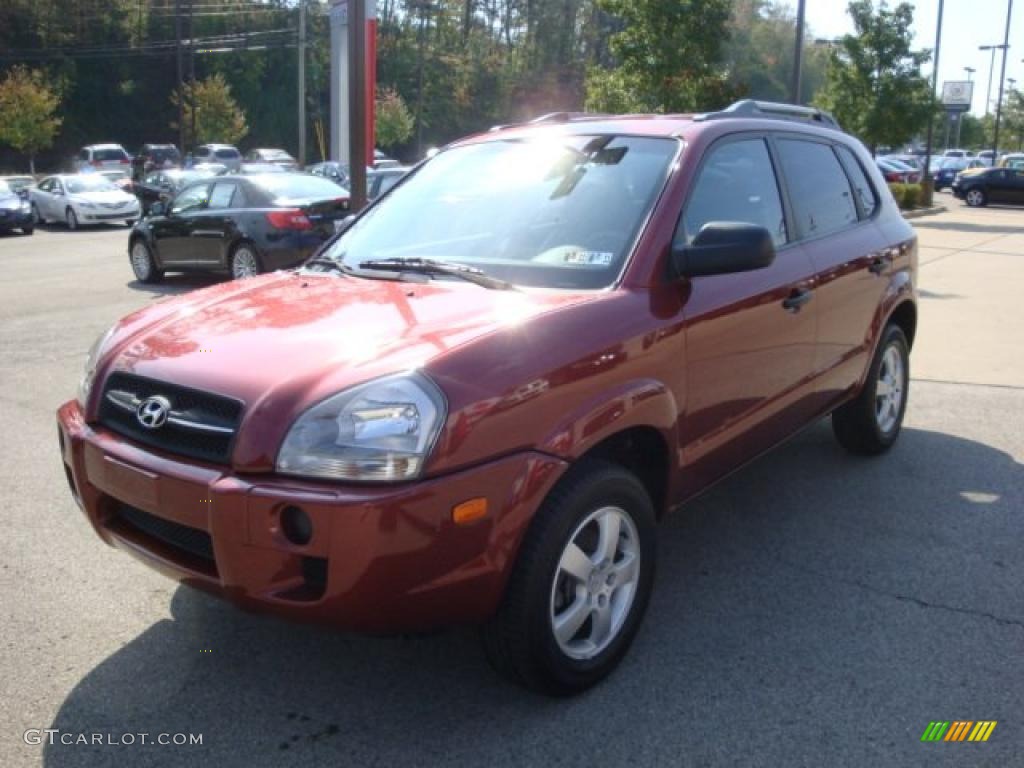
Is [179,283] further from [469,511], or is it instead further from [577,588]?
[469,511]

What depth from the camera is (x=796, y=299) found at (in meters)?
4.21

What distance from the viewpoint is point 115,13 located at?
228 feet

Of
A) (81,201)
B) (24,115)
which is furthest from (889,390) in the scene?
(24,115)

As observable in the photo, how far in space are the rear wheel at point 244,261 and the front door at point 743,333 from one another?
363 inches

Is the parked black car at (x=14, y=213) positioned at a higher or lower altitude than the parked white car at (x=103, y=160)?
lower

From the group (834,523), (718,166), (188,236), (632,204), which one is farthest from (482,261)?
(188,236)

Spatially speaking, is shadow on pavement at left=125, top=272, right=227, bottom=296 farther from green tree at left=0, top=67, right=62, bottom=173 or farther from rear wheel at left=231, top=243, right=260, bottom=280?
green tree at left=0, top=67, right=62, bottom=173

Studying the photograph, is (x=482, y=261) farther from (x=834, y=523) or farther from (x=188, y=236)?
(x=188, y=236)

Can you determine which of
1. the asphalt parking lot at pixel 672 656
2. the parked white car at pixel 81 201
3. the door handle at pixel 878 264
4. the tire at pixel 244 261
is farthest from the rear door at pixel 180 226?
the parked white car at pixel 81 201

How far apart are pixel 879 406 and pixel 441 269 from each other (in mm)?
3116

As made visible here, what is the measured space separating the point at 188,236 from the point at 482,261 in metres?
10.7

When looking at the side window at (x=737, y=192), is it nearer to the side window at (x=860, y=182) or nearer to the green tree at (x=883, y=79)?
the side window at (x=860, y=182)

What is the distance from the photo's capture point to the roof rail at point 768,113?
433 centimetres

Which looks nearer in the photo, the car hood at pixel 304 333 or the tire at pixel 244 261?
the car hood at pixel 304 333
